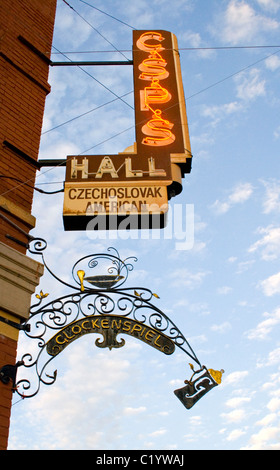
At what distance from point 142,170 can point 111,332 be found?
105 inches

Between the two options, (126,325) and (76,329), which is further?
(126,325)

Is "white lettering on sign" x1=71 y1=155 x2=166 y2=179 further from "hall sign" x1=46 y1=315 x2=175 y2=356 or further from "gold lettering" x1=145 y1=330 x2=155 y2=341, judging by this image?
"gold lettering" x1=145 y1=330 x2=155 y2=341

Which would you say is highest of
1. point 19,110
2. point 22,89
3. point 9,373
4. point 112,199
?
point 22,89

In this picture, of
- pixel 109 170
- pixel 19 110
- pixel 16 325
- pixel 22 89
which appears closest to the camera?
pixel 16 325

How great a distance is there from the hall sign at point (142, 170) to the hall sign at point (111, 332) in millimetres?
1540

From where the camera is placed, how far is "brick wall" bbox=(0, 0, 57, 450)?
587cm

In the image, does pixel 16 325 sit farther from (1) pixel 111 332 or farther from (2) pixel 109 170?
(2) pixel 109 170

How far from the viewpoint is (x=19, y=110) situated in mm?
6930

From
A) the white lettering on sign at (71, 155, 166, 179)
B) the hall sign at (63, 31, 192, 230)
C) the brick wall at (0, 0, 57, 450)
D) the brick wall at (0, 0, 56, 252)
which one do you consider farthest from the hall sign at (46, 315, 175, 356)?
the white lettering on sign at (71, 155, 166, 179)

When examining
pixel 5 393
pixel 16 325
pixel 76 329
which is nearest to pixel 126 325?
pixel 76 329

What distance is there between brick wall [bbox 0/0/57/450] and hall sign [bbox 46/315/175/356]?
598mm

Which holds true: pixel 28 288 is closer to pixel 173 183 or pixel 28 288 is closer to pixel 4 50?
pixel 173 183

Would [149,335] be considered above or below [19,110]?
below

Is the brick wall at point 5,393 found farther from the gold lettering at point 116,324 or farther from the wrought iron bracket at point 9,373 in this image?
the gold lettering at point 116,324
